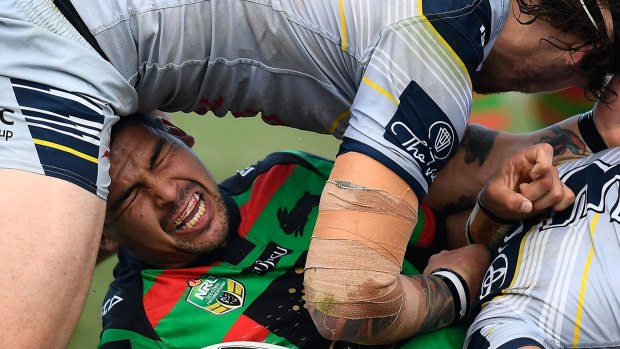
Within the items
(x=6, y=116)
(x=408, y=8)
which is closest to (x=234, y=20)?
(x=408, y=8)

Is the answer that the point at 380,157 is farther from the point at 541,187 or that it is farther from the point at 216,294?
Answer: the point at 216,294

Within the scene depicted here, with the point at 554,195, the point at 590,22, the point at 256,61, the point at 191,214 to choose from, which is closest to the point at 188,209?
the point at 191,214

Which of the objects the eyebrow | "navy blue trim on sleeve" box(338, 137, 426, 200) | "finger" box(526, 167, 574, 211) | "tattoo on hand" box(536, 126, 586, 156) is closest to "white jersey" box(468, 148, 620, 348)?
"finger" box(526, 167, 574, 211)

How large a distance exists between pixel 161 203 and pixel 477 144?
2.16 ft

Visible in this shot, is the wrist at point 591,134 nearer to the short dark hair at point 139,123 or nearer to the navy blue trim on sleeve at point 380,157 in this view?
the navy blue trim on sleeve at point 380,157

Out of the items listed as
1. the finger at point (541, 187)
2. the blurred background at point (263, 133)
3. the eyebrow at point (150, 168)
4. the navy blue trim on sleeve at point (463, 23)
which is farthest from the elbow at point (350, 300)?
the blurred background at point (263, 133)

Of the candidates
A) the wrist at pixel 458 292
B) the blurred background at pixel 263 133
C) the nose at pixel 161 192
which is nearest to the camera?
the wrist at pixel 458 292

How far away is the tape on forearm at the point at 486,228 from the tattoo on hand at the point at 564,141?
7.7 inches

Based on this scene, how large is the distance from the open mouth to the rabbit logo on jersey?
4.3 inches

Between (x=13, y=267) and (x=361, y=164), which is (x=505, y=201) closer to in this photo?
(x=361, y=164)

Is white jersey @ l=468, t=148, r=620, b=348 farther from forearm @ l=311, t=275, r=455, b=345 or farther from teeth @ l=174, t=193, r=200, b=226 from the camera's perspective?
teeth @ l=174, t=193, r=200, b=226

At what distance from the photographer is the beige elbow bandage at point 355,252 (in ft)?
4.37

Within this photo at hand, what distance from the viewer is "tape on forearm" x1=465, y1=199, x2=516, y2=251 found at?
159cm

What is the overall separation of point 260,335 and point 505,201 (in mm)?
517
